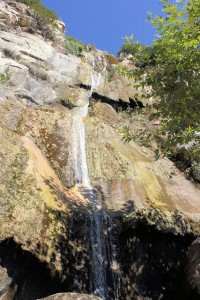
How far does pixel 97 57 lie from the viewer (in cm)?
3566

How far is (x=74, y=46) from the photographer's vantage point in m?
35.0

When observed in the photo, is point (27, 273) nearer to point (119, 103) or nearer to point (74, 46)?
point (119, 103)

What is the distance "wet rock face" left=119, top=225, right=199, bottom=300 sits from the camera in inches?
498

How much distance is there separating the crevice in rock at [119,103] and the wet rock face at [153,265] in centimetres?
1517

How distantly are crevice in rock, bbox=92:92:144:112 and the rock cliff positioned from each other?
472 centimetres

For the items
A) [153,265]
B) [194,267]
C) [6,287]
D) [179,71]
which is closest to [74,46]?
[179,71]

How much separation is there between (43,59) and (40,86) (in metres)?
5.72

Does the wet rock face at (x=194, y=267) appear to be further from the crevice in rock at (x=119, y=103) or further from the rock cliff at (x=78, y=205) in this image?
the crevice in rock at (x=119, y=103)

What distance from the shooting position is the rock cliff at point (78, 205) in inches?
437

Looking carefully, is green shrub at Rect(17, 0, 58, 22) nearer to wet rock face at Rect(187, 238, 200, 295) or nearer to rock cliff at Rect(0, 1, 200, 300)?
rock cliff at Rect(0, 1, 200, 300)

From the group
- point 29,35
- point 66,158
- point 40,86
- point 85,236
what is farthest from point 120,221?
point 29,35

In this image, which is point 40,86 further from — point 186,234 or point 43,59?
point 186,234

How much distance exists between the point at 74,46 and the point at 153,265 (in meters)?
26.4

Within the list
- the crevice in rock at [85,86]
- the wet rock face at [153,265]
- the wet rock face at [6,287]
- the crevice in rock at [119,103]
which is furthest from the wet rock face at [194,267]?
the crevice in rock at [85,86]
